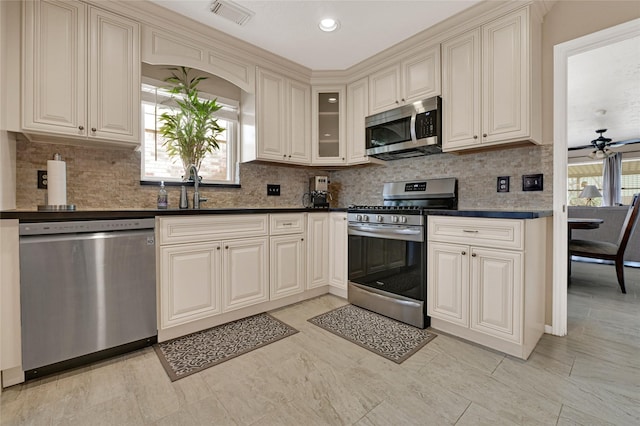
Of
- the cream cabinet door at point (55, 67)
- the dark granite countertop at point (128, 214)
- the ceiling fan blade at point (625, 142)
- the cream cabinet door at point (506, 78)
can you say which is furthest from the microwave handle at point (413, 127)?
the ceiling fan blade at point (625, 142)

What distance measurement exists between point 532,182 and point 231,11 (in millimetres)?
2659

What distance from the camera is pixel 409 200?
9.68ft

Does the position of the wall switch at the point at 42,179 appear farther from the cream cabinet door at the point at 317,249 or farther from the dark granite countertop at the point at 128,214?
the cream cabinet door at the point at 317,249

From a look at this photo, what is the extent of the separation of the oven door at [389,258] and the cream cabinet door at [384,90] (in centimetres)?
122

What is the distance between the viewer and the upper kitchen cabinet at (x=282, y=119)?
286 centimetres

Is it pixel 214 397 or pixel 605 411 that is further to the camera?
pixel 214 397

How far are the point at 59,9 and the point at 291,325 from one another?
2.68 m

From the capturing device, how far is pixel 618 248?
3.16 m

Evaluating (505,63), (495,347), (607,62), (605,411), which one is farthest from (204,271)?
(607,62)

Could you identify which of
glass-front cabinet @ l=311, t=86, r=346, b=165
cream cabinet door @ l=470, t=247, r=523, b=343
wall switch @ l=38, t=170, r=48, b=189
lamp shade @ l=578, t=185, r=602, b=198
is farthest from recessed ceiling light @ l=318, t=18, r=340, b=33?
lamp shade @ l=578, t=185, r=602, b=198

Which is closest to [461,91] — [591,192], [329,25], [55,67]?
[329,25]

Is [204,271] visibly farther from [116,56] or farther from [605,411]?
[605,411]

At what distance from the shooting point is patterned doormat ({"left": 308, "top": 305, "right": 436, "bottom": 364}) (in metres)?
1.93

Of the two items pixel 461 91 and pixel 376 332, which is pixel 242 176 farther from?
pixel 461 91
